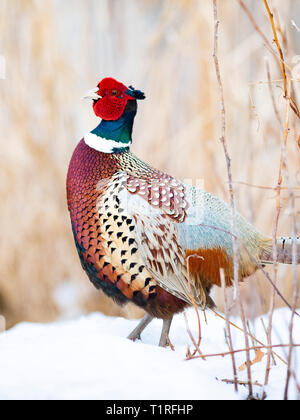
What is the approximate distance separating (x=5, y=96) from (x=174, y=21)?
0.96 m

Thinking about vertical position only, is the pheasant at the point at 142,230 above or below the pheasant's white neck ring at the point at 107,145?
below

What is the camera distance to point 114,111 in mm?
1456

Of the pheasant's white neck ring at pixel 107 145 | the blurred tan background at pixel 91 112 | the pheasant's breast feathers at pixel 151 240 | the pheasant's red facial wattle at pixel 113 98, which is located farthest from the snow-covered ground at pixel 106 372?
the blurred tan background at pixel 91 112

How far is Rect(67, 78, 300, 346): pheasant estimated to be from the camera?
1.39m

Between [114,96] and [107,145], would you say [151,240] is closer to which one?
[107,145]

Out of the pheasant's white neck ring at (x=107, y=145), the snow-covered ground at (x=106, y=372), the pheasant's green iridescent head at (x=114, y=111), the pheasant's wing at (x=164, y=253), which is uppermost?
the pheasant's green iridescent head at (x=114, y=111)

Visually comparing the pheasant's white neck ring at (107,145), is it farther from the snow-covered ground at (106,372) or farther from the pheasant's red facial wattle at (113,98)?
the snow-covered ground at (106,372)

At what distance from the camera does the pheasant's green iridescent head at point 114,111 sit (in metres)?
1.45

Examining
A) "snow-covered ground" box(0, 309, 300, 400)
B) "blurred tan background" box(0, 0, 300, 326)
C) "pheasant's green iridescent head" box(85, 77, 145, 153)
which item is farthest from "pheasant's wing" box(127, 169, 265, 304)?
"blurred tan background" box(0, 0, 300, 326)

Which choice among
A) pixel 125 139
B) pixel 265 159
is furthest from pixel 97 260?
pixel 265 159

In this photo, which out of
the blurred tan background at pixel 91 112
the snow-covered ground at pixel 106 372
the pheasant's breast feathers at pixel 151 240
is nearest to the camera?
the snow-covered ground at pixel 106 372

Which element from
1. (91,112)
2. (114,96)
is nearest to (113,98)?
(114,96)

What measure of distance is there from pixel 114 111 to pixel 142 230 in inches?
14.3

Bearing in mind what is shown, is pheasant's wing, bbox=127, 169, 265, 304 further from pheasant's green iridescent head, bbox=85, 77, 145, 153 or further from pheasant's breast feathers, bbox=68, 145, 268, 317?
pheasant's green iridescent head, bbox=85, 77, 145, 153
